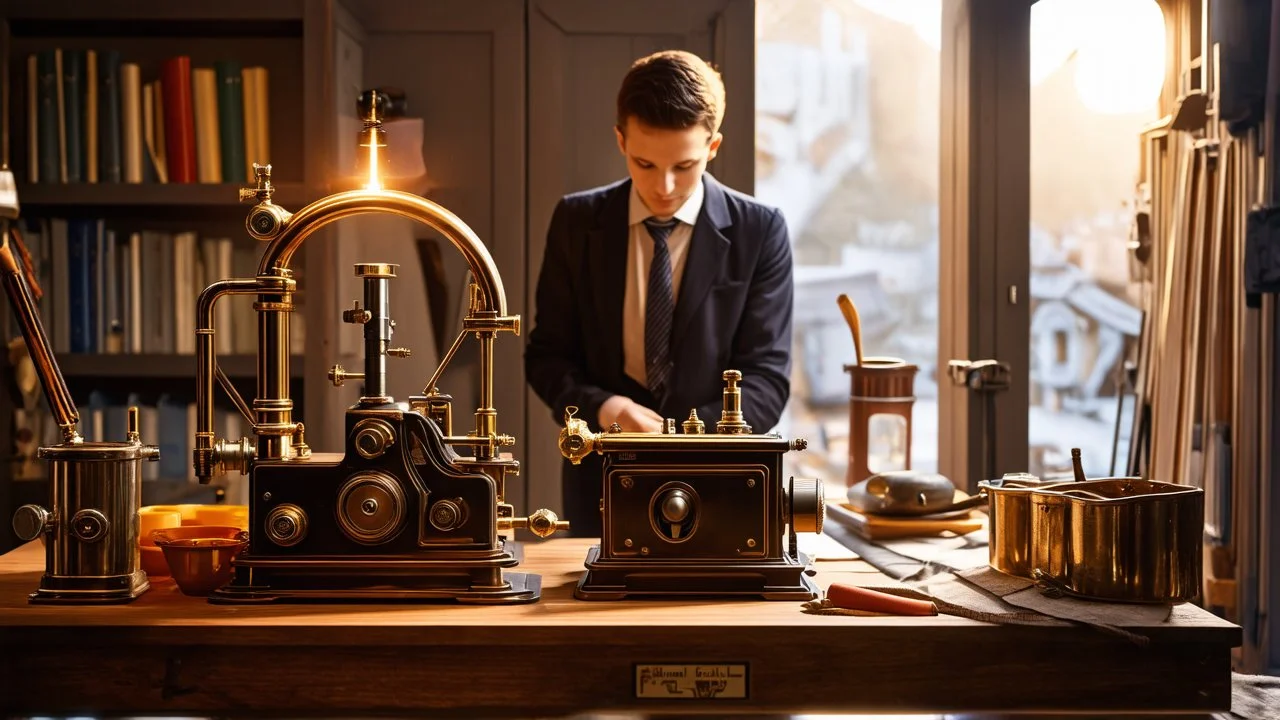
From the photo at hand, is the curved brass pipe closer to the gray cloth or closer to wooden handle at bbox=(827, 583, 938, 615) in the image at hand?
wooden handle at bbox=(827, 583, 938, 615)

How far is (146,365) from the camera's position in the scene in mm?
3340

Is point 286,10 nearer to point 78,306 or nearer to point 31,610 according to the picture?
point 78,306

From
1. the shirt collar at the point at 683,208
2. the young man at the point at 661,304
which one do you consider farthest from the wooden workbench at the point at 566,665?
the shirt collar at the point at 683,208

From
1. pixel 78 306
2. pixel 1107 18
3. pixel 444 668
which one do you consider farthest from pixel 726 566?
pixel 78 306

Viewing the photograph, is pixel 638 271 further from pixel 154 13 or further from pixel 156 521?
pixel 154 13

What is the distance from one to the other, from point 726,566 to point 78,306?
2532 mm

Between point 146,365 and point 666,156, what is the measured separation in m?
1.86

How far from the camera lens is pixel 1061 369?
6422 mm

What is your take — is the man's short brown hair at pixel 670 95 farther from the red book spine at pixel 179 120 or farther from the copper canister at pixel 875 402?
the red book spine at pixel 179 120

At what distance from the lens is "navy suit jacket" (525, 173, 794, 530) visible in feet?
7.87

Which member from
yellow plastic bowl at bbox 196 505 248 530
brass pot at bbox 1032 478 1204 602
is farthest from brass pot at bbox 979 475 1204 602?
yellow plastic bowl at bbox 196 505 248 530

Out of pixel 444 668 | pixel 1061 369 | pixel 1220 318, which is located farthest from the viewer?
pixel 1061 369

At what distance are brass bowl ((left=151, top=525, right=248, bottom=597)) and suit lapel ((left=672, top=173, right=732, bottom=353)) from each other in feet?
3.80

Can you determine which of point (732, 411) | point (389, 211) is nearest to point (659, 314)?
point (732, 411)
